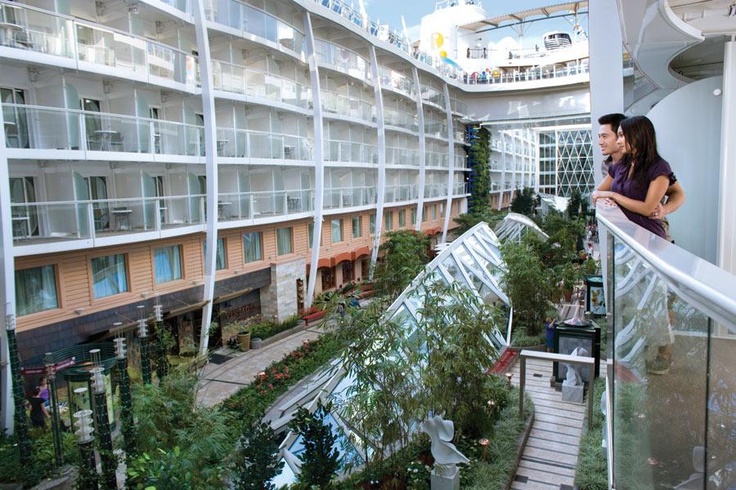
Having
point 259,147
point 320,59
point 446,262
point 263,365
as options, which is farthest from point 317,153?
point 263,365

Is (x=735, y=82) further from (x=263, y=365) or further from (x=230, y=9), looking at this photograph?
(x=230, y=9)

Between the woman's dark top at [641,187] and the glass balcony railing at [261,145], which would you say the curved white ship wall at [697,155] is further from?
the glass balcony railing at [261,145]

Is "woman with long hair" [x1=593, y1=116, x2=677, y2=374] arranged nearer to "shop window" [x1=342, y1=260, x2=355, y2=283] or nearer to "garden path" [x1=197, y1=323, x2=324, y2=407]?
"garden path" [x1=197, y1=323, x2=324, y2=407]

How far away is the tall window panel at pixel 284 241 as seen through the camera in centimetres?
2094

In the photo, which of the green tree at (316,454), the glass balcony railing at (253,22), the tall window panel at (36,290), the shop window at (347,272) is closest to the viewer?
the green tree at (316,454)

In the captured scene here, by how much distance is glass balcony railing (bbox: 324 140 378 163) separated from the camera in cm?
2336

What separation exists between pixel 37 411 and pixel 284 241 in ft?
37.4

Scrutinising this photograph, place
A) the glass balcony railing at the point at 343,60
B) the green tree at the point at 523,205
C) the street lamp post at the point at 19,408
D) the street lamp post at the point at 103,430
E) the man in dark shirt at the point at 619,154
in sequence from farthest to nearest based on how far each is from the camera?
1. the green tree at the point at 523,205
2. the glass balcony railing at the point at 343,60
3. the street lamp post at the point at 19,408
4. the street lamp post at the point at 103,430
5. the man in dark shirt at the point at 619,154

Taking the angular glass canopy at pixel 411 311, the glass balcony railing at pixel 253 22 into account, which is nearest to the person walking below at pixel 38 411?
the angular glass canopy at pixel 411 311

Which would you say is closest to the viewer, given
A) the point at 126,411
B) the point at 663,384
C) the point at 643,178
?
the point at 663,384

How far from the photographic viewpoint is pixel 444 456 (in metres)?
7.79

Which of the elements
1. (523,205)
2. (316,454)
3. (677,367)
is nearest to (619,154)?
(677,367)

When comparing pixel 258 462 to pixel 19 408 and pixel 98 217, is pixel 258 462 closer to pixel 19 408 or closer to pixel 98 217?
pixel 19 408

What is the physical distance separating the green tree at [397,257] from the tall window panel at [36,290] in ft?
35.4
